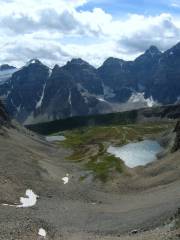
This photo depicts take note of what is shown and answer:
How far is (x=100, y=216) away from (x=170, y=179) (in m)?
35.1

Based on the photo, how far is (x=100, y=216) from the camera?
96.6 m

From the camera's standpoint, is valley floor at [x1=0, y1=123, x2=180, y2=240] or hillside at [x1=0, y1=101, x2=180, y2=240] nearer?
valley floor at [x1=0, y1=123, x2=180, y2=240]

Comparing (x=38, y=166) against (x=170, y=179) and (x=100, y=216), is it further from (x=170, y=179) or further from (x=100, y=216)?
(x=100, y=216)

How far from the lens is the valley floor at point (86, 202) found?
78613 mm

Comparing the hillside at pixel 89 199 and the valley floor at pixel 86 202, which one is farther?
the hillside at pixel 89 199

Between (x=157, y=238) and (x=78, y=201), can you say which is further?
(x=78, y=201)

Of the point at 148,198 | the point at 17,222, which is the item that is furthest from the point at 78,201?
the point at 17,222

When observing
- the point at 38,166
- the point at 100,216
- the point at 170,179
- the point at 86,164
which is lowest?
the point at 100,216

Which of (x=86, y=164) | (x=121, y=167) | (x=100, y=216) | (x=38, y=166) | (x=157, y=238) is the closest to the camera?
(x=157, y=238)

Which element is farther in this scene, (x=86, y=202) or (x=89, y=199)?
(x=89, y=199)

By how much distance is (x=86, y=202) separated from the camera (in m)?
114

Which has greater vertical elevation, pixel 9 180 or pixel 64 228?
pixel 9 180

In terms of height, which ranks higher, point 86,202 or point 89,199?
point 89,199

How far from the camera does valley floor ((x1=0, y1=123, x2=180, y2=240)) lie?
3095 inches
